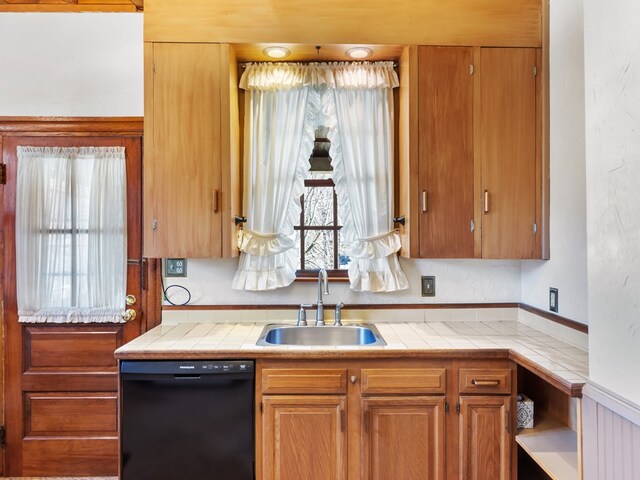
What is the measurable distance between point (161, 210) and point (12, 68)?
1.32 meters

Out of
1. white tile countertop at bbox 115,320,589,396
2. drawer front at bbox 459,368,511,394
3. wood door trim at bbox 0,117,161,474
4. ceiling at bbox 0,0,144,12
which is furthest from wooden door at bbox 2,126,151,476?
drawer front at bbox 459,368,511,394

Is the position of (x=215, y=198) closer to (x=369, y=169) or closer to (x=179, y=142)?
(x=179, y=142)

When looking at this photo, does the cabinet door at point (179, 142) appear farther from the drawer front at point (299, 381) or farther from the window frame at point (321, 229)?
the drawer front at point (299, 381)

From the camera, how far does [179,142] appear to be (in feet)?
6.59

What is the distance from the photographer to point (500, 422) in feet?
5.69

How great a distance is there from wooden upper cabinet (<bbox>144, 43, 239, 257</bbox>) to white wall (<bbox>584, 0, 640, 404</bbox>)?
1.54 m

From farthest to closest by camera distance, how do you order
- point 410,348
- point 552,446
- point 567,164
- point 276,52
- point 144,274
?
point 144,274 < point 276,52 < point 567,164 < point 410,348 < point 552,446

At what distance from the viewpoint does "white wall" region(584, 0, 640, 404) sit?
1.11 metres

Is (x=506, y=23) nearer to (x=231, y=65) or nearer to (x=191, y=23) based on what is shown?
(x=231, y=65)

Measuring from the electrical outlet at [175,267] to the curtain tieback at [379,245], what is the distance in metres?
1.01

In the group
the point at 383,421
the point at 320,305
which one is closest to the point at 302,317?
the point at 320,305

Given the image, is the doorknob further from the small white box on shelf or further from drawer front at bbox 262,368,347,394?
the small white box on shelf

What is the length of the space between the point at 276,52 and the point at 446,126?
3.19ft

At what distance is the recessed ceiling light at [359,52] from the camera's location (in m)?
2.08
